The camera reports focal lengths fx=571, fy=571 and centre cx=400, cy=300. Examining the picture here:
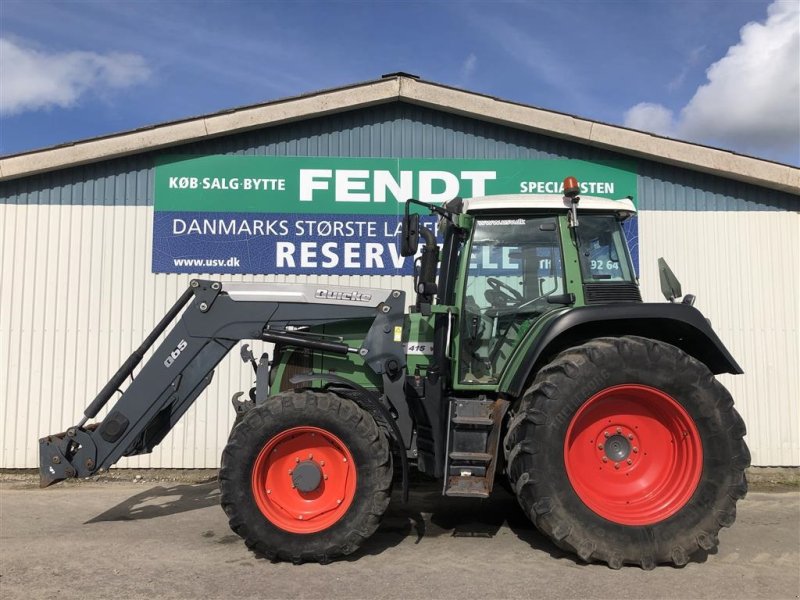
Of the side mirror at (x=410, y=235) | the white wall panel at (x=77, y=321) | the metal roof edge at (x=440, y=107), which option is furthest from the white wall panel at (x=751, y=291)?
the white wall panel at (x=77, y=321)

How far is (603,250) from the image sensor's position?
4363 millimetres

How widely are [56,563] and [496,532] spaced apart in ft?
10.5

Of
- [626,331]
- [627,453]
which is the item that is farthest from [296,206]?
[627,453]

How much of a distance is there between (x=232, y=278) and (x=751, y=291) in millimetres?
6292

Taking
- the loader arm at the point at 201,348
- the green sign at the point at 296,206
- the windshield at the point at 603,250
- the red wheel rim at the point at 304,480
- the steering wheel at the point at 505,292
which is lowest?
the red wheel rim at the point at 304,480

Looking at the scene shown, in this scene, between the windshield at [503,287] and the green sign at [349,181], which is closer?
the windshield at [503,287]

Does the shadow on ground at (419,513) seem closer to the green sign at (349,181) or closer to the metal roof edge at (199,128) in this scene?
the green sign at (349,181)

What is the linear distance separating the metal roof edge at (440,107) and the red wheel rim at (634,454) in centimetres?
397

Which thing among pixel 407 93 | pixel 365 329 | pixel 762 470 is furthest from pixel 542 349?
pixel 762 470

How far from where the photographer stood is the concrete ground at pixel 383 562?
3.50 meters

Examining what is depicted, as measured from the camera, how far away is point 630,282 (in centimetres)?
432

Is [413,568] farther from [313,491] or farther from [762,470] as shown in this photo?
[762,470]

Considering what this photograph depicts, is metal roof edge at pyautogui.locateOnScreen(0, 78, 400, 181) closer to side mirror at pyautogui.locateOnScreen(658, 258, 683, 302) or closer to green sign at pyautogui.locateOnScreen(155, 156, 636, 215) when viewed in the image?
green sign at pyautogui.locateOnScreen(155, 156, 636, 215)

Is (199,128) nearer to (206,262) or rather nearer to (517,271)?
(206,262)
